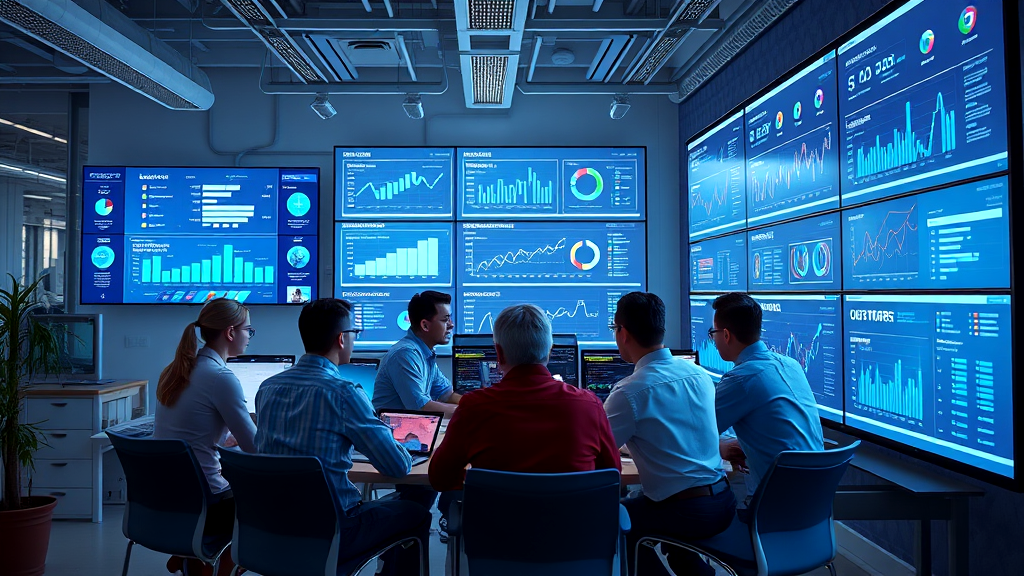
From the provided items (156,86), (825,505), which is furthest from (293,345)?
(825,505)

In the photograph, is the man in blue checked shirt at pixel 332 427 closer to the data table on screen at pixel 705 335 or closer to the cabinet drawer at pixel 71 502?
the cabinet drawer at pixel 71 502

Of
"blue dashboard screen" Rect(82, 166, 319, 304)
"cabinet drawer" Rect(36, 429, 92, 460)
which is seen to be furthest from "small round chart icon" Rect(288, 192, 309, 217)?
"cabinet drawer" Rect(36, 429, 92, 460)

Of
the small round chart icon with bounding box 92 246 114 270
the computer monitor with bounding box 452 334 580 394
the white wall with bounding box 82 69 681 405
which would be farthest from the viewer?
the white wall with bounding box 82 69 681 405

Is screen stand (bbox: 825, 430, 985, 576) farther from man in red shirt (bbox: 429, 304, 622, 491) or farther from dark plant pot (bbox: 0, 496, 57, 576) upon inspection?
dark plant pot (bbox: 0, 496, 57, 576)

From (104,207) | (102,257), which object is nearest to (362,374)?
(102,257)

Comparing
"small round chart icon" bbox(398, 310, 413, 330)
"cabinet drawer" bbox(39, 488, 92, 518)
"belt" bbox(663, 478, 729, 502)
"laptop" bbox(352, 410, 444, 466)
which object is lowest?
"cabinet drawer" bbox(39, 488, 92, 518)

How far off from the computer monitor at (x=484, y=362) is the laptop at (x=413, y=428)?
2.40ft

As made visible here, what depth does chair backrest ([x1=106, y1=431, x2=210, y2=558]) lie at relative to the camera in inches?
99.7

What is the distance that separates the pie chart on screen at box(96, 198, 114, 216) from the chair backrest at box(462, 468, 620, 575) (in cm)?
535

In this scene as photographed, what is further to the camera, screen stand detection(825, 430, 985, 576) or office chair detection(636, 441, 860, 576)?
screen stand detection(825, 430, 985, 576)

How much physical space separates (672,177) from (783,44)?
86.6 inches

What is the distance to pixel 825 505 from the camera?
2.41 metres

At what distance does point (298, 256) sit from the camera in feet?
20.4

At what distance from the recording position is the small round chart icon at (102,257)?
6117 mm
